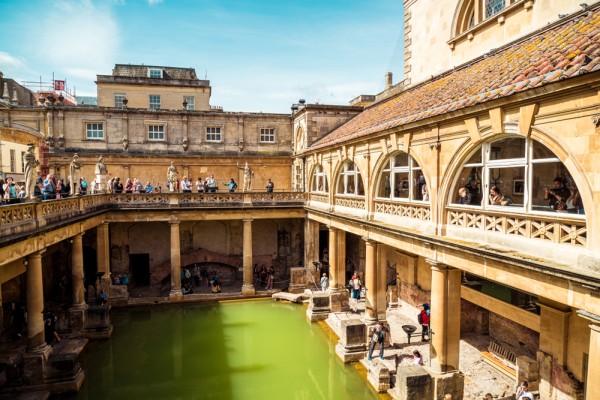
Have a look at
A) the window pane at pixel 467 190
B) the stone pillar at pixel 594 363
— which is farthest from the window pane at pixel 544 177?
the stone pillar at pixel 594 363

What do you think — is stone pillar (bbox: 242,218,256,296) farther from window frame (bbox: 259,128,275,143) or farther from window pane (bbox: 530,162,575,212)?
window pane (bbox: 530,162,575,212)

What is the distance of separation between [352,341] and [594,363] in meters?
9.31

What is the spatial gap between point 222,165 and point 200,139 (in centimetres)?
251

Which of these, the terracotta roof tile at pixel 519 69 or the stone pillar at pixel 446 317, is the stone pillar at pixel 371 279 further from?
the terracotta roof tile at pixel 519 69

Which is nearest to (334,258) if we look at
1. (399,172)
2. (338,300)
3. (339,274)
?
(339,274)

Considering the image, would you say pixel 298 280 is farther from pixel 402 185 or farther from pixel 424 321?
pixel 424 321

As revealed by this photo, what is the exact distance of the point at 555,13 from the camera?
491 inches

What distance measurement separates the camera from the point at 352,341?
51.6ft

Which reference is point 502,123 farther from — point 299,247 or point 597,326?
point 299,247

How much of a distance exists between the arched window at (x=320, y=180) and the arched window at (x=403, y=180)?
4.14 metres

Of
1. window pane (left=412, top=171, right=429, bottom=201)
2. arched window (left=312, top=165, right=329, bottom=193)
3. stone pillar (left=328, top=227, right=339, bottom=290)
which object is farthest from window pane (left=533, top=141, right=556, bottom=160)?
arched window (left=312, top=165, right=329, bottom=193)

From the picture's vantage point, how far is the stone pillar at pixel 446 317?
1194 cm

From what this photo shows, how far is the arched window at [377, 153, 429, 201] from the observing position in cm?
1370

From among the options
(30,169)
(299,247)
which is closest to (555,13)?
(30,169)
